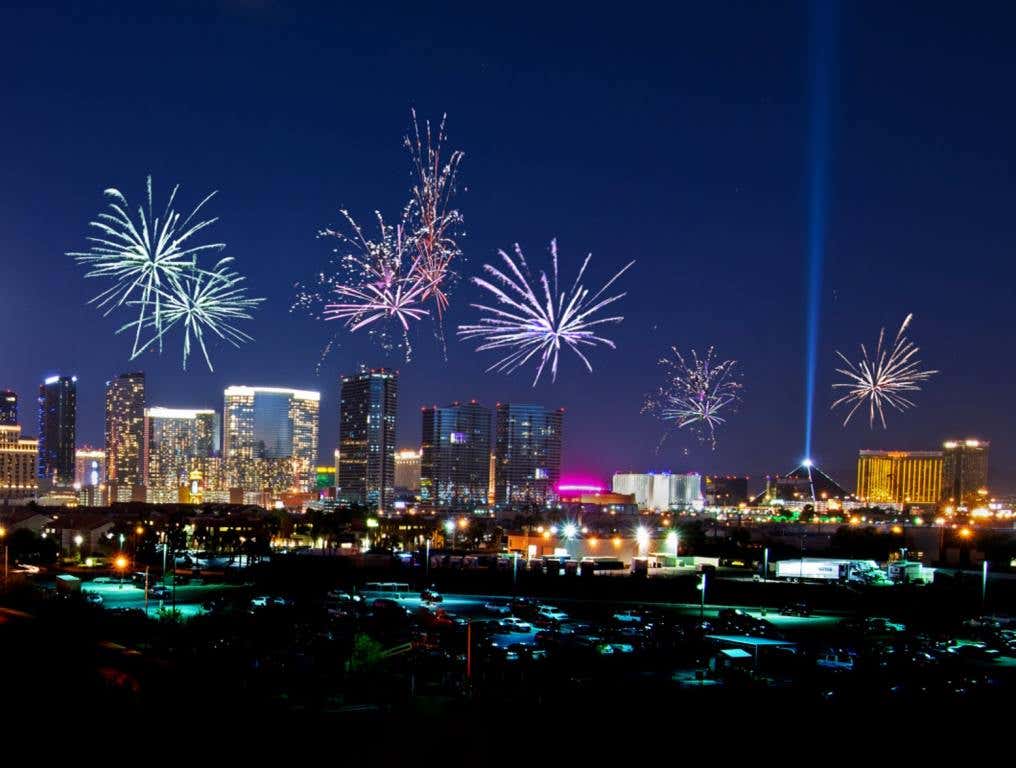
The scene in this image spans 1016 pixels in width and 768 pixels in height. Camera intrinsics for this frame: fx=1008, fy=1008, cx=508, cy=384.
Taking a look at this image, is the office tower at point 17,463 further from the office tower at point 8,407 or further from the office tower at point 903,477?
the office tower at point 903,477

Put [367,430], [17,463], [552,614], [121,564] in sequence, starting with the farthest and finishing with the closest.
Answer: [367,430] → [17,463] → [121,564] → [552,614]

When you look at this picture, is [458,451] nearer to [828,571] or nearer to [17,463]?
[17,463]

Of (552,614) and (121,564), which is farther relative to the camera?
(121,564)

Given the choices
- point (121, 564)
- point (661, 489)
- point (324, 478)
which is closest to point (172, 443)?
point (324, 478)

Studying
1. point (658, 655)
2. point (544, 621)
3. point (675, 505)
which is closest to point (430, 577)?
point (544, 621)

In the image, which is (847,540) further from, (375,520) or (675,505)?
(675,505)

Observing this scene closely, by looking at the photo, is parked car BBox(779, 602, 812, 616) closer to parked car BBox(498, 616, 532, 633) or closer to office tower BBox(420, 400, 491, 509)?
parked car BBox(498, 616, 532, 633)
